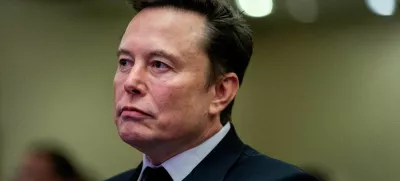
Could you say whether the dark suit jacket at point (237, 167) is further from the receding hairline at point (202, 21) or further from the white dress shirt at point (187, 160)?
the receding hairline at point (202, 21)

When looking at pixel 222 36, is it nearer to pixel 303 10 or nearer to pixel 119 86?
pixel 119 86

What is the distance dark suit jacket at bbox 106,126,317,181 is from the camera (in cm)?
107

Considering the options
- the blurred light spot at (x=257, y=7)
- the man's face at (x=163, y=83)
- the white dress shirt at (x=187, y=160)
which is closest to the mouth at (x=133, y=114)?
the man's face at (x=163, y=83)

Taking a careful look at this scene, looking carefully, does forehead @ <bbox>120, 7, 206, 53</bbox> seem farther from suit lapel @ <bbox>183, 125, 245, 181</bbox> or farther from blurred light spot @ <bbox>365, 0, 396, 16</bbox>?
blurred light spot @ <bbox>365, 0, 396, 16</bbox>

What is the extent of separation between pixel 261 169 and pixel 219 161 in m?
0.08

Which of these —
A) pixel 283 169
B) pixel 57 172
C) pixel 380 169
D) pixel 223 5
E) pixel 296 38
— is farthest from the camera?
pixel 296 38

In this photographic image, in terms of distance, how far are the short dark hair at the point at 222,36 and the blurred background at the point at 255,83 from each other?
7.28ft

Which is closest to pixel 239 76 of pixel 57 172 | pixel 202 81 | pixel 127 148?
pixel 202 81

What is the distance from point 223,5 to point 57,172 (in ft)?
3.31

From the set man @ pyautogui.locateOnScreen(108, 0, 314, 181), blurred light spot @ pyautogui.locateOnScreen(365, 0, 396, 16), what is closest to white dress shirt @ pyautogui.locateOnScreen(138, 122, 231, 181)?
man @ pyautogui.locateOnScreen(108, 0, 314, 181)

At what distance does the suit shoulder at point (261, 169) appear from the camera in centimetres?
106

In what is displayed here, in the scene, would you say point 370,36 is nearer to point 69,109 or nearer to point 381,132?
point 381,132

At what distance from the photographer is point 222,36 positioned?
1.17 metres

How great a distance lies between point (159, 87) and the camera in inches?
43.3
